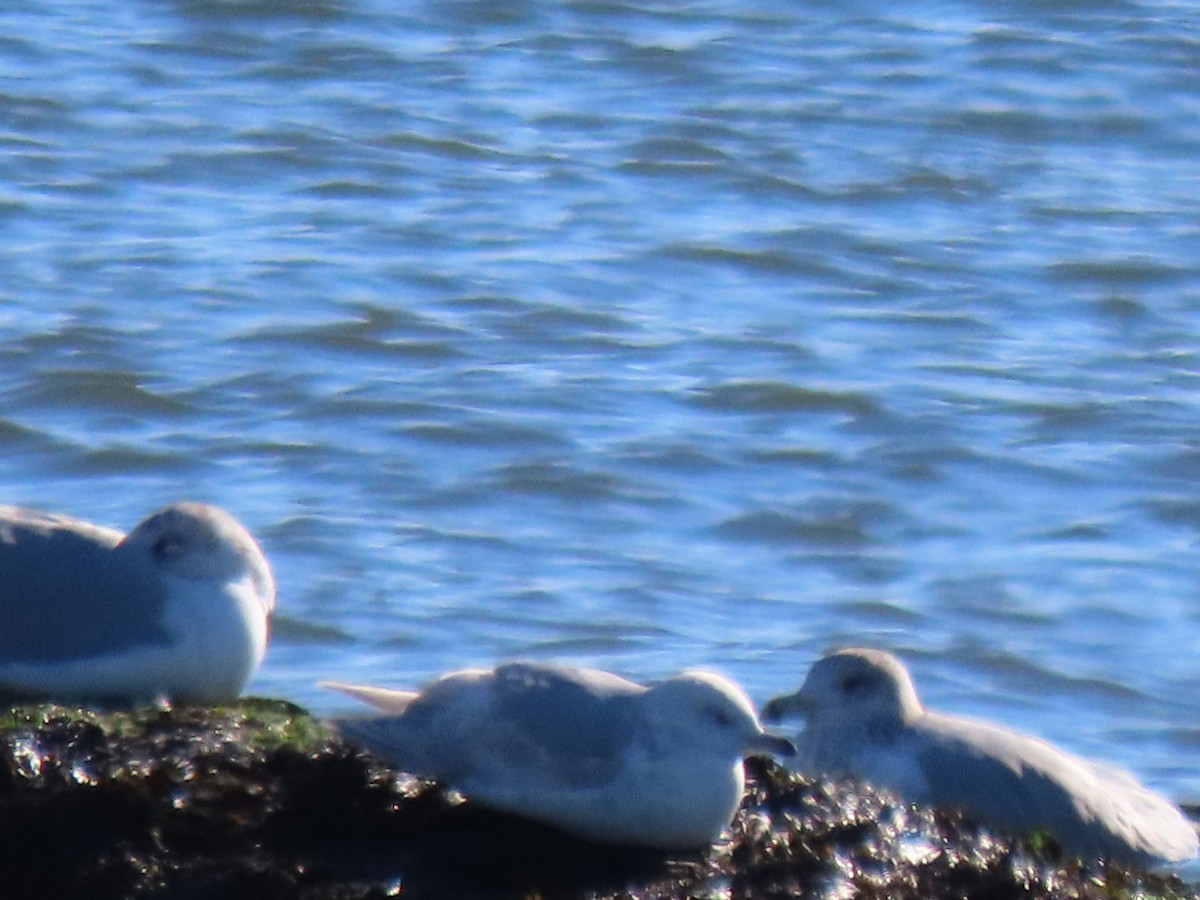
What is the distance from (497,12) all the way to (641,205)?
3.20 metres

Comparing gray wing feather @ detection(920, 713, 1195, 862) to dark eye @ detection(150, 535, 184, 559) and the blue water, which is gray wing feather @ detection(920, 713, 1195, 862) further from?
dark eye @ detection(150, 535, 184, 559)

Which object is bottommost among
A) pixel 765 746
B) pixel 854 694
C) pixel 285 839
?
pixel 854 694

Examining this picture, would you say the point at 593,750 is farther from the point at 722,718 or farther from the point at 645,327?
the point at 645,327

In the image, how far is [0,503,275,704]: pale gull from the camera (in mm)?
5223

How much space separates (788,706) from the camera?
6.17 meters

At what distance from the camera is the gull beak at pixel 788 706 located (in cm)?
615

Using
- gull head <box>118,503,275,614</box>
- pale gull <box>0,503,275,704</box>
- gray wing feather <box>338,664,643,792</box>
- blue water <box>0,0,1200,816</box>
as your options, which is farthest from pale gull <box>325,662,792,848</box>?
blue water <box>0,0,1200,816</box>

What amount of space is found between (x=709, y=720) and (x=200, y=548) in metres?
1.35

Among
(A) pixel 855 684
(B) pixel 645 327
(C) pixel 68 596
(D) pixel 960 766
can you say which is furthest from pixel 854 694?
(B) pixel 645 327

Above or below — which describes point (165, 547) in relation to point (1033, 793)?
above

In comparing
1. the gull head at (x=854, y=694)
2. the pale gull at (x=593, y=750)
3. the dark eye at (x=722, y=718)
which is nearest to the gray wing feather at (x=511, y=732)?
the pale gull at (x=593, y=750)

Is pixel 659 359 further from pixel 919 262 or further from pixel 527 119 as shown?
pixel 527 119

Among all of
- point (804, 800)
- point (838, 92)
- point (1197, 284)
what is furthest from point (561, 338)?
point (804, 800)

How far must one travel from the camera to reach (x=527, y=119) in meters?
14.1
